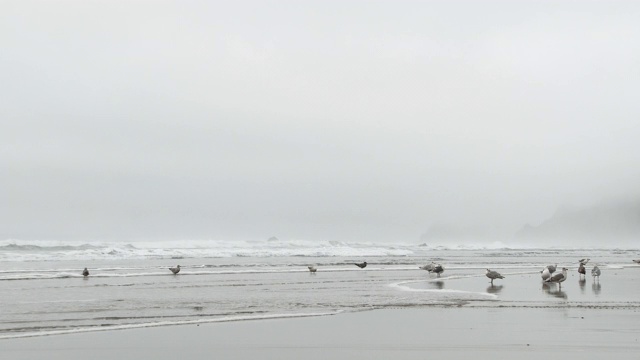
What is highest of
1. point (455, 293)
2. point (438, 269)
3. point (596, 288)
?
point (438, 269)

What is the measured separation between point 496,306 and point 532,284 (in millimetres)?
8200

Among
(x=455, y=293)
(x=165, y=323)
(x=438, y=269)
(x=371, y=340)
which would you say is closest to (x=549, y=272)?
(x=438, y=269)

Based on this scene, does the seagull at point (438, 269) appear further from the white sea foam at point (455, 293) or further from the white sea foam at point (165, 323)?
the white sea foam at point (165, 323)

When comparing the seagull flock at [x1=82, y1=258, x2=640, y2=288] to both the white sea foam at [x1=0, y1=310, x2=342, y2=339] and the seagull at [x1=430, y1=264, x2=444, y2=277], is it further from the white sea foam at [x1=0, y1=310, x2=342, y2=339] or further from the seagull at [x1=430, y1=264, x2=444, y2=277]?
the white sea foam at [x1=0, y1=310, x2=342, y2=339]

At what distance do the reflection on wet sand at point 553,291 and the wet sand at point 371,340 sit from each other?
471cm

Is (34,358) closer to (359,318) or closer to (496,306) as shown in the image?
(359,318)

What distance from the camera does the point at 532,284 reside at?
22.9m

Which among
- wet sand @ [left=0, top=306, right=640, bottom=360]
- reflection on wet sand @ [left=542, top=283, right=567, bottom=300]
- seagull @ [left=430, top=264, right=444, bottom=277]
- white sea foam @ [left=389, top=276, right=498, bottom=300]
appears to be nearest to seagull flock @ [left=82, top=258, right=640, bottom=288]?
seagull @ [left=430, top=264, right=444, bottom=277]

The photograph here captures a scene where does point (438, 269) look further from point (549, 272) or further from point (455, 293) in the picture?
point (455, 293)

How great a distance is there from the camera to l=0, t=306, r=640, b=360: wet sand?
9.59 m

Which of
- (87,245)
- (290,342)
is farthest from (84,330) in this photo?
(87,245)

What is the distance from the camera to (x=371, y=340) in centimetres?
1075

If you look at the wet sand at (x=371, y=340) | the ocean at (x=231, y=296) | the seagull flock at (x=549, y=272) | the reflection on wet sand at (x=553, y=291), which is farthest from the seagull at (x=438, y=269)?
the wet sand at (x=371, y=340)

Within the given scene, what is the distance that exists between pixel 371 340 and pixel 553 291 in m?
10.9
